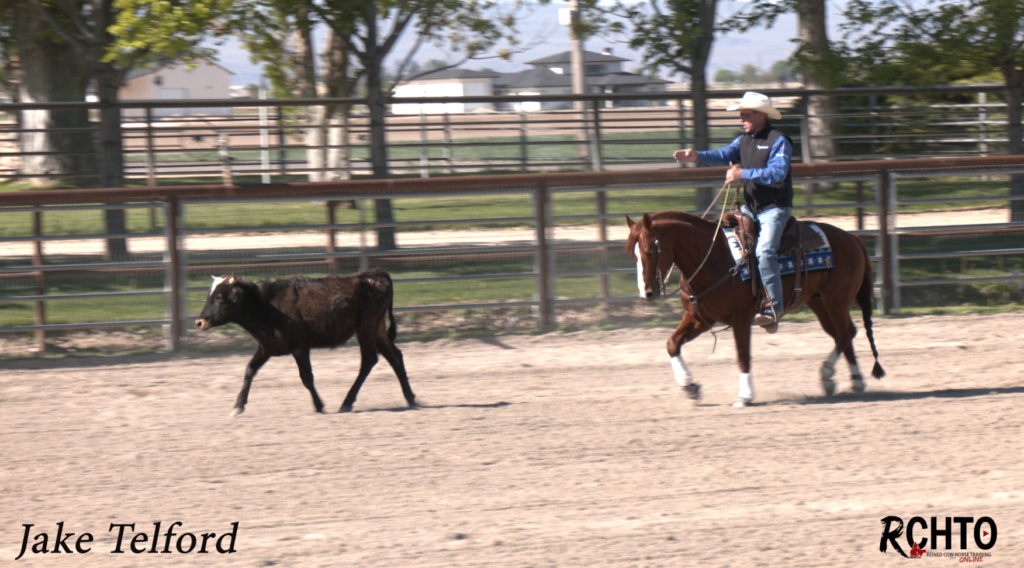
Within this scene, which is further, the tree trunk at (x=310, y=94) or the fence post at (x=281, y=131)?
the fence post at (x=281, y=131)

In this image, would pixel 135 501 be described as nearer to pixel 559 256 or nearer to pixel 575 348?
pixel 575 348

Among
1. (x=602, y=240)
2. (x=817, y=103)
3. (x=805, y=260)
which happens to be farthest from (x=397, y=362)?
(x=817, y=103)

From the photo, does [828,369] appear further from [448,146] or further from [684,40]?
[448,146]

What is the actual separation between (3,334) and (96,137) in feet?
24.2

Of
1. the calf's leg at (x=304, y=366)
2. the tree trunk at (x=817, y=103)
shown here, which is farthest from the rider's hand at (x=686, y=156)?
the tree trunk at (x=817, y=103)

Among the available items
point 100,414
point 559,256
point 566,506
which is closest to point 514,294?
point 559,256

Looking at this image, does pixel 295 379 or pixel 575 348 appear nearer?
pixel 295 379

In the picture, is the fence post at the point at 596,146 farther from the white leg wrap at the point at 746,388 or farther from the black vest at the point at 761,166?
the white leg wrap at the point at 746,388

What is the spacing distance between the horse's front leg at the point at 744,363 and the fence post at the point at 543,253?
356 cm

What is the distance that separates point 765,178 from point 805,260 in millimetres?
856

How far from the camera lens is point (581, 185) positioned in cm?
1073

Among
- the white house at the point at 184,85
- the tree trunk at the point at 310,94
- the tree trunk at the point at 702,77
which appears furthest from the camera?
the white house at the point at 184,85

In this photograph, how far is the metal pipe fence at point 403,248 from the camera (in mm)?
9961

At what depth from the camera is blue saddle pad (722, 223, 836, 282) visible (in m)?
7.22
